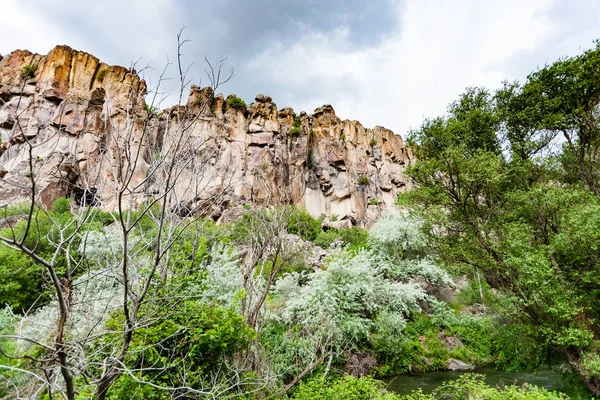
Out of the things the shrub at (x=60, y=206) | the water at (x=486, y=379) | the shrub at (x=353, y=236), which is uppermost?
the shrub at (x=60, y=206)

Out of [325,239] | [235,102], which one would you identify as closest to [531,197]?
[325,239]

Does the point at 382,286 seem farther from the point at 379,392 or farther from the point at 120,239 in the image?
the point at 120,239

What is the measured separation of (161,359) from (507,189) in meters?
10.9

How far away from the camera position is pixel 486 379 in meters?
12.2

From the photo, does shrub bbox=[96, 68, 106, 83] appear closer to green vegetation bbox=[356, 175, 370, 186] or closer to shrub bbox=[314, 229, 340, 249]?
shrub bbox=[314, 229, 340, 249]

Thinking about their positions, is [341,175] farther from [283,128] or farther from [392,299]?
[392,299]

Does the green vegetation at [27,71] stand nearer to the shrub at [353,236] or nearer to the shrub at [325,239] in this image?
the shrub at [325,239]

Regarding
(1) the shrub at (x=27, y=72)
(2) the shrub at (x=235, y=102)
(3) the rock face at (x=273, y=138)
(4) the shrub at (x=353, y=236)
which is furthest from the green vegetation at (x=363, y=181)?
(1) the shrub at (x=27, y=72)

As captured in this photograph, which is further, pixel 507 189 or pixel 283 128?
pixel 283 128

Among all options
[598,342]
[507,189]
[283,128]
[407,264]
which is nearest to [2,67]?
[283,128]

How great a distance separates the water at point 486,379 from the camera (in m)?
10.9

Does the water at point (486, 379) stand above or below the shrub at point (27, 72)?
below

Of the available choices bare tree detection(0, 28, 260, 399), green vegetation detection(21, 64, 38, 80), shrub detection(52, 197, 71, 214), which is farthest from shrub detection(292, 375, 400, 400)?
shrub detection(52, 197, 71, 214)

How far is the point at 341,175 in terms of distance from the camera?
47875mm
